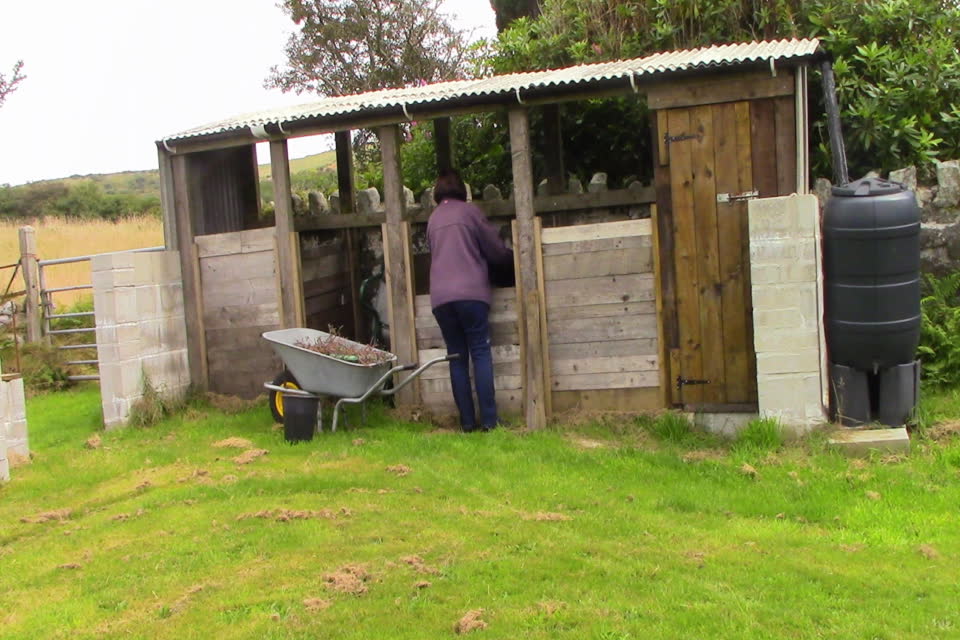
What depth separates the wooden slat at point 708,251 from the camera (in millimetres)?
8078

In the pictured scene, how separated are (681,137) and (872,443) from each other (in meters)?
2.66

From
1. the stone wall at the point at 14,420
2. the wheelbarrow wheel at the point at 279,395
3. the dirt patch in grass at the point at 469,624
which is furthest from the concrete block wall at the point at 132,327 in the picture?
the dirt patch in grass at the point at 469,624

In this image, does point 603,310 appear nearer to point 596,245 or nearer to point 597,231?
point 596,245

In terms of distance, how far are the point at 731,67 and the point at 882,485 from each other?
323cm

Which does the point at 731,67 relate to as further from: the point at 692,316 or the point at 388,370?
the point at 388,370

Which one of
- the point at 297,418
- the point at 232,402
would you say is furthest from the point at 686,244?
the point at 232,402

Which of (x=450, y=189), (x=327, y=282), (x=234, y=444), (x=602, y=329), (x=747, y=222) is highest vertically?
(x=450, y=189)

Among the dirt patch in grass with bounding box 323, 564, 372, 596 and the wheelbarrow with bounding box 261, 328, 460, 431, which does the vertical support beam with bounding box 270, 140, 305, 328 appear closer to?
the wheelbarrow with bounding box 261, 328, 460, 431

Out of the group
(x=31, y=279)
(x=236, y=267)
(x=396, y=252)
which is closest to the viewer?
(x=396, y=252)

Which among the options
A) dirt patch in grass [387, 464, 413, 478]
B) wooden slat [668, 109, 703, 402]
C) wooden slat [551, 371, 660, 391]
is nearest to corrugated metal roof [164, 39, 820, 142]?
wooden slat [668, 109, 703, 402]

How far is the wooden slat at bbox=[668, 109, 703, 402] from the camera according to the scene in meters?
8.12

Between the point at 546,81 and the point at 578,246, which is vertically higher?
the point at 546,81

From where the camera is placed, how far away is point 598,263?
28.1ft

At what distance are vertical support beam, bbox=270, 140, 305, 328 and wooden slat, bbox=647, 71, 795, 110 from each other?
346 centimetres
